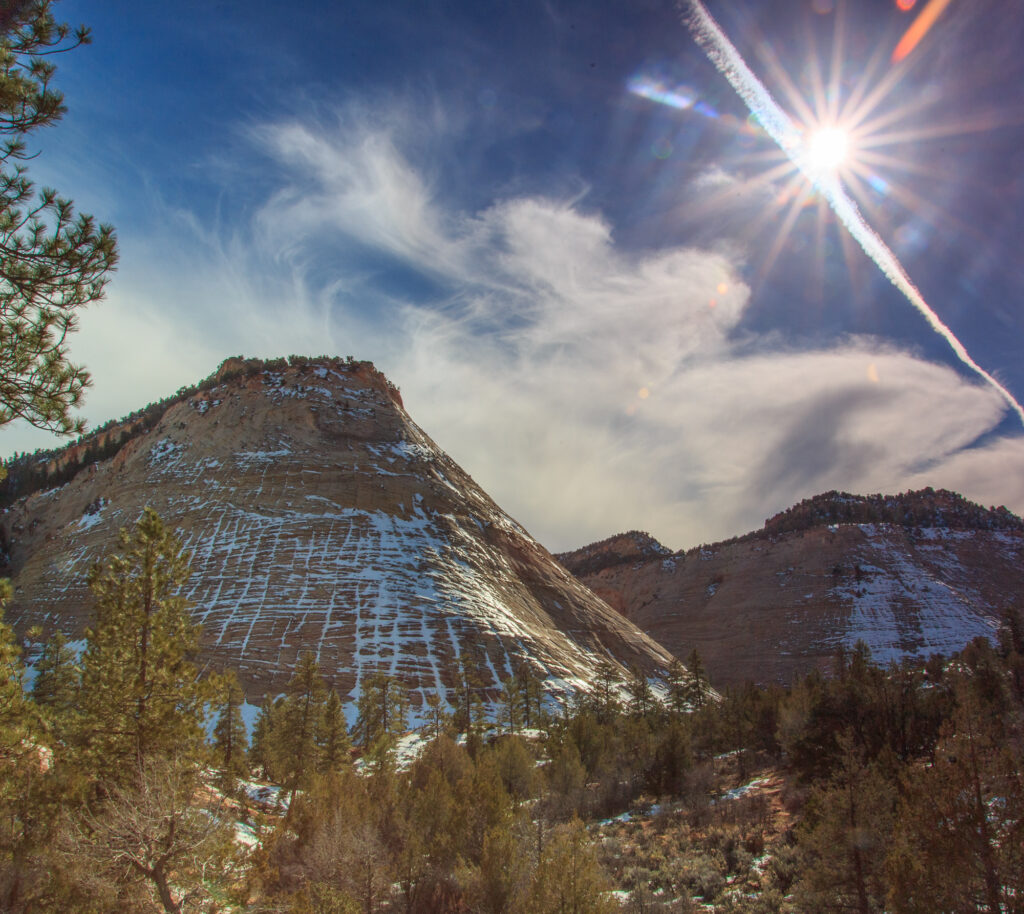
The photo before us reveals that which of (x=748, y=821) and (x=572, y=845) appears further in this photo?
(x=748, y=821)

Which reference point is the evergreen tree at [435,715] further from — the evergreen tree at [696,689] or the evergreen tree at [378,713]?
the evergreen tree at [696,689]

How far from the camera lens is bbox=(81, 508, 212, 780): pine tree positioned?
36.4 ft

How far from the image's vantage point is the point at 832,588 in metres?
83.2

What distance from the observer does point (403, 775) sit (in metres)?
19.4

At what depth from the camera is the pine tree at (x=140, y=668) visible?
36.4 feet

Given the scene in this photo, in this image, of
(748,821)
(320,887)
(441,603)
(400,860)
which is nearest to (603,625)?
(441,603)

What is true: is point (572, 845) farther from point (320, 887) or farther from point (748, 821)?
point (748, 821)

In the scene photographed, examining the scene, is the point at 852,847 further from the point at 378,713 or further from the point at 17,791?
the point at 378,713

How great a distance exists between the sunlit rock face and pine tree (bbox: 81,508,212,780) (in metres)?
74.8

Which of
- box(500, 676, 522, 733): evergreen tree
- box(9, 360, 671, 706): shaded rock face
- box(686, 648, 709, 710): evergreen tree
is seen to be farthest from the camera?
box(686, 648, 709, 710): evergreen tree

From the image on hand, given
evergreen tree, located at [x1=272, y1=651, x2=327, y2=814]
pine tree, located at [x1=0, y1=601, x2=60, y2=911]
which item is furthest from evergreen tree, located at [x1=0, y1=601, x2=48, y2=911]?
evergreen tree, located at [x1=272, y1=651, x2=327, y2=814]

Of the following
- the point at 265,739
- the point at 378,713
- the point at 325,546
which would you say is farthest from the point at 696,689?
the point at 325,546

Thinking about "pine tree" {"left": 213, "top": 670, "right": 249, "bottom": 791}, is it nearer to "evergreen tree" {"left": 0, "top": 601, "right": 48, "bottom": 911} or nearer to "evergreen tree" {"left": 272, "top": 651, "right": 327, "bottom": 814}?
"evergreen tree" {"left": 272, "top": 651, "right": 327, "bottom": 814}

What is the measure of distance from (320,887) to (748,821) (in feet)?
51.3
